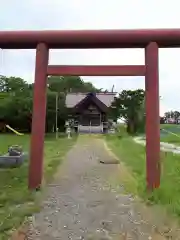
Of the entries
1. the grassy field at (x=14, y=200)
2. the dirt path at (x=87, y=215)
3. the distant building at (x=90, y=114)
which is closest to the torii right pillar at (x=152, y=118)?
the dirt path at (x=87, y=215)

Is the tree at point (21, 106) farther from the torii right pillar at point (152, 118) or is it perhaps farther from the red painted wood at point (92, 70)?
the torii right pillar at point (152, 118)

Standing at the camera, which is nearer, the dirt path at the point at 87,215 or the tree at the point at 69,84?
the dirt path at the point at 87,215

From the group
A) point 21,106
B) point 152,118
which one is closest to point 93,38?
point 152,118

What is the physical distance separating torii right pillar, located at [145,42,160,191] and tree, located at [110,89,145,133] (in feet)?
87.3

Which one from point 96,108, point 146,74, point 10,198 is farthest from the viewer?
point 96,108

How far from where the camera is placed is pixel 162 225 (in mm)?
4441

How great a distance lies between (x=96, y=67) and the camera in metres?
6.67

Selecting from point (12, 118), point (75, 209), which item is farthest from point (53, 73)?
point (12, 118)

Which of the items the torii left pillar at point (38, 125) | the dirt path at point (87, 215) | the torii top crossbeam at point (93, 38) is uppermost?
the torii top crossbeam at point (93, 38)

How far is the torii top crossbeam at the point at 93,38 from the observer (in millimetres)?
6391

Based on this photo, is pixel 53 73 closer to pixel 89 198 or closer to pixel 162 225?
pixel 89 198

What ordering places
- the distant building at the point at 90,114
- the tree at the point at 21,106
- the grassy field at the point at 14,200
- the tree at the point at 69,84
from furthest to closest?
the tree at the point at 69,84 < the distant building at the point at 90,114 < the tree at the point at 21,106 < the grassy field at the point at 14,200

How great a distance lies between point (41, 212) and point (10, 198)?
1072 millimetres

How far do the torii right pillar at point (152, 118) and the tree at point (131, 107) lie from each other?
87.3 ft
